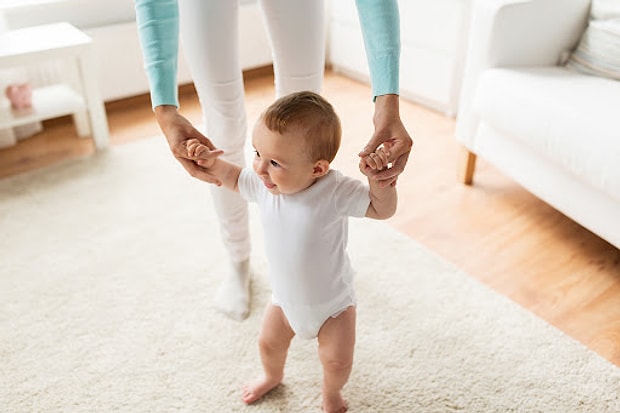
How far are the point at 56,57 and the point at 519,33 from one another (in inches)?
59.3

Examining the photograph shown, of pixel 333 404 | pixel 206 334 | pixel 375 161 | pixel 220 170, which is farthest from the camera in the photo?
pixel 206 334

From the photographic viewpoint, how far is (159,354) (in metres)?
1.26

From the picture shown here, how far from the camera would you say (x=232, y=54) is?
1.12m

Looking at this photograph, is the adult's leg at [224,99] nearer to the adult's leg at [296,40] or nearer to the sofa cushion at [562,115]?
the adult's leg at [296,40]

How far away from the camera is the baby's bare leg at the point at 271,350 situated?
107 cm

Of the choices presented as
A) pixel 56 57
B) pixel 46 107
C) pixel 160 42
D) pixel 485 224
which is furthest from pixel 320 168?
pixel 46 107

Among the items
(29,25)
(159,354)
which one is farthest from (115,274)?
(29,25)

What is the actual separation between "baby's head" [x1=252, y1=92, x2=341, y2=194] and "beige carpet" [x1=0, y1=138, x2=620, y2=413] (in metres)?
0.51

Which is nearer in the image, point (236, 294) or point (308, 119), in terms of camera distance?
point (308, 119)

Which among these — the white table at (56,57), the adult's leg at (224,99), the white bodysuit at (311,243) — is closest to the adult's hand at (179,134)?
the white bodysuit at (311,243)

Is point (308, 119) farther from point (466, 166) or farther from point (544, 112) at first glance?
point (466, 166)

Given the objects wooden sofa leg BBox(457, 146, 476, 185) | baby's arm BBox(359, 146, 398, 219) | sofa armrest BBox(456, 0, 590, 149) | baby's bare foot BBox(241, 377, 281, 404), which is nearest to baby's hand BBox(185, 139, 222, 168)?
baby's arm BBox(359, 146, 398, 219)

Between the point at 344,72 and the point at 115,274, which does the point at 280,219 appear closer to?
the point at 115,274

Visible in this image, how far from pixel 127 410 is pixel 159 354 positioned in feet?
0.51
